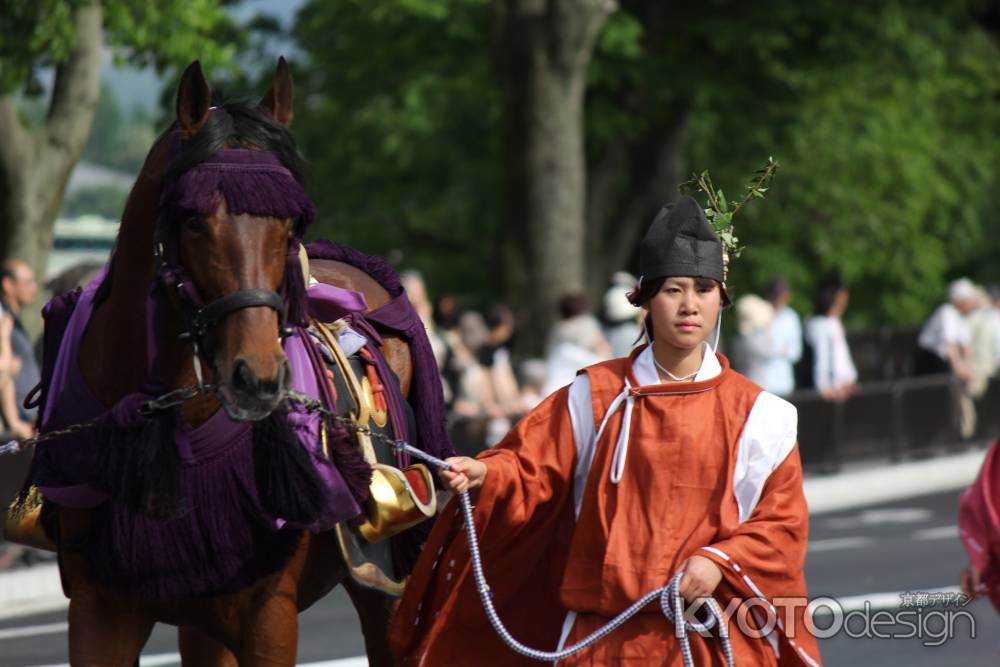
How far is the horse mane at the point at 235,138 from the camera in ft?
17.5

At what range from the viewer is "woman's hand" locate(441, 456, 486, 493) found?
543 cm

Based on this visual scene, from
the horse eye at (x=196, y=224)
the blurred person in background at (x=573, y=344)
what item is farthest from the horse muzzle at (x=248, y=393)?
the blurred person in background at (x=573, y=344)

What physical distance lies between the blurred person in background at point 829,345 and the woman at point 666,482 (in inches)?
491

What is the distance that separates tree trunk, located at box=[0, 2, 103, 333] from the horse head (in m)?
10.7

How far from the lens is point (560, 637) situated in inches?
229

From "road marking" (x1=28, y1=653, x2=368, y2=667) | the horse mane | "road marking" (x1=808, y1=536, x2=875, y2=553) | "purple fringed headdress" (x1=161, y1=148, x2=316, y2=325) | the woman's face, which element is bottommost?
Answer: "road marking" (x1=28, y1=653, x2=368, y2=667)

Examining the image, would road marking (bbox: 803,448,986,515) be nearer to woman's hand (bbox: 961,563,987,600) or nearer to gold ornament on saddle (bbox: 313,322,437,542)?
gold ornament on saddle (bbox: 313,322,437,542)

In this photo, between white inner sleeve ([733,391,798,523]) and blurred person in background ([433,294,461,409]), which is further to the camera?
blurred person in background ([433,294,461,409])

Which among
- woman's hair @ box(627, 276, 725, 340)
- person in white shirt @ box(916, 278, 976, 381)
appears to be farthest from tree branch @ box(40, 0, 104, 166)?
woman's hair @ box(627, 276, 725, 340)

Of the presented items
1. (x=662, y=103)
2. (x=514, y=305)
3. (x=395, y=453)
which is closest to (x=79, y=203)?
(x=662, y=103)

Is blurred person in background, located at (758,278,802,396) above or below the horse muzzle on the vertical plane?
above

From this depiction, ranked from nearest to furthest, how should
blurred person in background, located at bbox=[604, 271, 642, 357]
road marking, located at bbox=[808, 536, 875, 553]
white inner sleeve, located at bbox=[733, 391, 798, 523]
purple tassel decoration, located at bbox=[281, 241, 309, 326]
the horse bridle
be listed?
the horse bridle < purple tassel decoration, located at bbox=[281, 241, 309, 326] < white inner sleeve, located at bbox=[733, 391, 798, 523] < road marking, located at bbox=[808, 536, 875, 553] < blurred person in background, located at bbox=[604, 271, 642, 357]

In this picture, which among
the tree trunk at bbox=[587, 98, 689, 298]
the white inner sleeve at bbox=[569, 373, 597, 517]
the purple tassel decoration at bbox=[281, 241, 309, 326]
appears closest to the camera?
the purple tassel decoration at bbox=[281, 241, 309, 326]

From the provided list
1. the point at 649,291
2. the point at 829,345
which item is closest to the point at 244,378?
the point at 649,291
